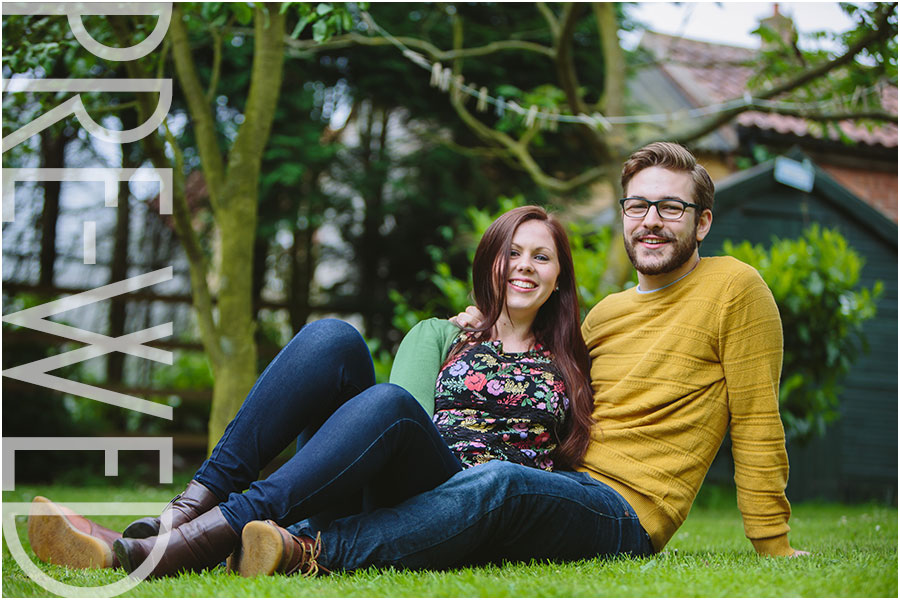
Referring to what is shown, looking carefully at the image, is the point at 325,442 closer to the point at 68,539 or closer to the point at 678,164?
the point at 68,539

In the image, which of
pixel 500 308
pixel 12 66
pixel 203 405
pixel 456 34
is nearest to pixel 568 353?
pixel 500 308

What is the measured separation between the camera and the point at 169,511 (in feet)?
6.46

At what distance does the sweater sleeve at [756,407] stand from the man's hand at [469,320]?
75cm

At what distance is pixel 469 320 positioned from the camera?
265cm

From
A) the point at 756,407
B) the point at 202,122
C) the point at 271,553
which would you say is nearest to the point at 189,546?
the point at 271,553

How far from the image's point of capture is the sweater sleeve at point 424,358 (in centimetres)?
247

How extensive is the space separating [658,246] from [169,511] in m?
1.53

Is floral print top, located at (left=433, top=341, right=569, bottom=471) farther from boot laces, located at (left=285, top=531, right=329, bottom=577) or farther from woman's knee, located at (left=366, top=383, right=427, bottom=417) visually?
boot laces, located at (left=285, top=531, right=329, bottom=577)

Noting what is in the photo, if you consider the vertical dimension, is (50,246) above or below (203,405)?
above

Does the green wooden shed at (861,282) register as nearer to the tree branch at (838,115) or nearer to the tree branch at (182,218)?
the tree branch at (838,115)

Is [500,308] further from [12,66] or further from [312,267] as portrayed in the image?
[312,267]

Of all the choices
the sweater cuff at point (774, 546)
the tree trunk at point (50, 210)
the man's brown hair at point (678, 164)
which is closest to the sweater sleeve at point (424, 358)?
the man's brown hair at point (678, 164)

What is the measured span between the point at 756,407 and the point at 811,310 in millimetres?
3616

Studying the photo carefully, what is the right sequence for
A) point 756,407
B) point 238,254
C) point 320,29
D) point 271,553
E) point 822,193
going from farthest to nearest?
1. point 822,193
2. point 238,254
3. point 320,29
4. point 756,407
5. point 271,553
